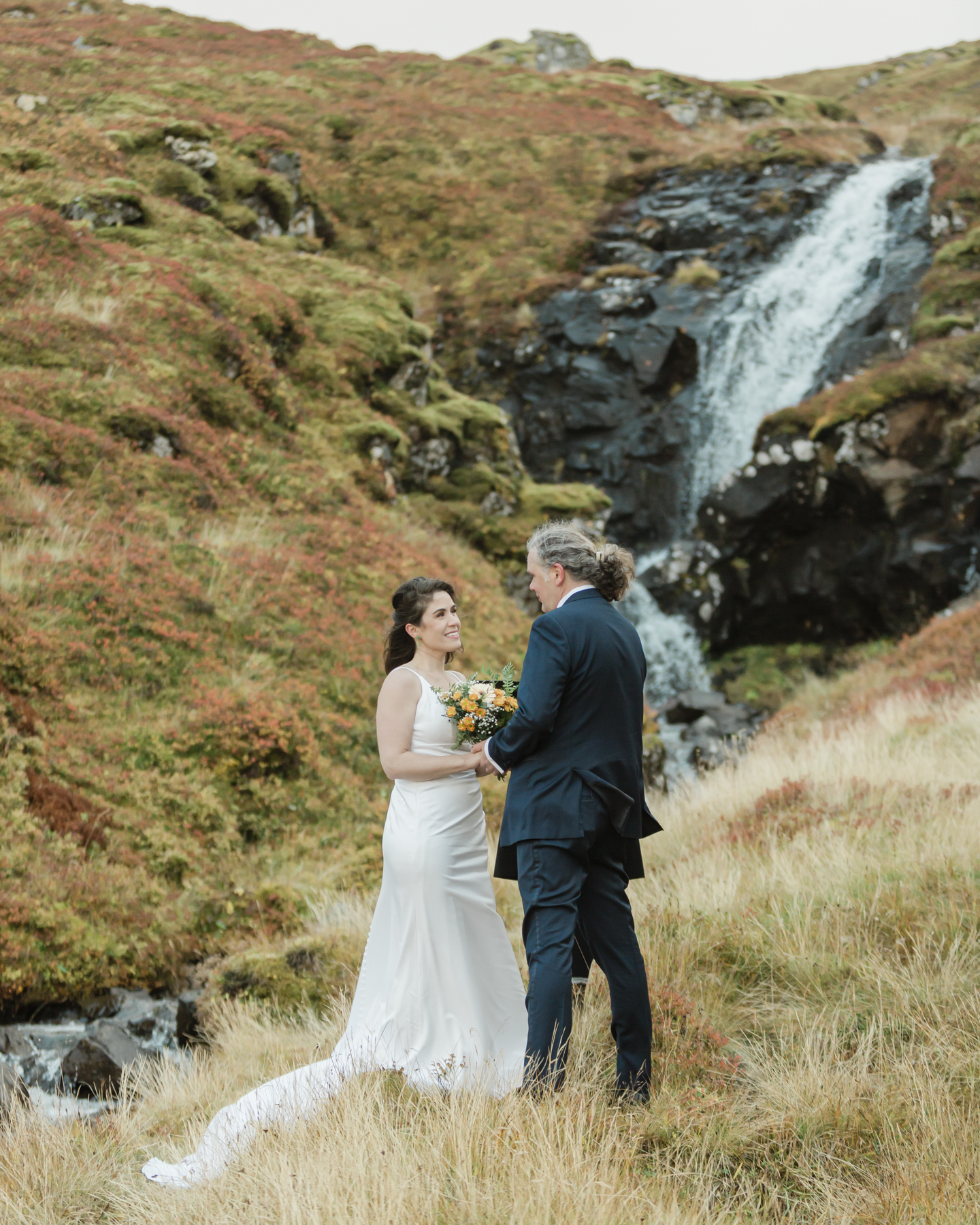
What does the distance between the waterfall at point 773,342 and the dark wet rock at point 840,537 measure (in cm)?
115

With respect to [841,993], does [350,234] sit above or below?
above

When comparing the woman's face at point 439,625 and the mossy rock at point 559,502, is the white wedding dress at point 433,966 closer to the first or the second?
the woman's face at point 439,625

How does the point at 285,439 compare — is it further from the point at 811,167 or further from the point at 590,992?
the point at 811,167

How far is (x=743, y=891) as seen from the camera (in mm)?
5859

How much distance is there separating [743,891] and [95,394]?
9668 mm

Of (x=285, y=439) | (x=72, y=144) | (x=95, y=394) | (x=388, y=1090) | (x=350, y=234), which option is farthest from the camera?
(x=350, y=234)

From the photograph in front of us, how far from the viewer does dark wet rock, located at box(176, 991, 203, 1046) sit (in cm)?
611

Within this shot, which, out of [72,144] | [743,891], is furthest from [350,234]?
[743,891]

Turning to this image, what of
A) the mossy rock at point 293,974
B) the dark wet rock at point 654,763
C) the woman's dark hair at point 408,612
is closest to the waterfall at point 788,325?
the dark wet rock at point 654,763

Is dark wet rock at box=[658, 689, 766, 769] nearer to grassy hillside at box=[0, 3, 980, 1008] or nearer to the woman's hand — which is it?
grassy hillside at box=[0, 3, 980, 1008]

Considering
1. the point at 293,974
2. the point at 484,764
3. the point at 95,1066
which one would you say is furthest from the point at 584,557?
the point at 95,1066

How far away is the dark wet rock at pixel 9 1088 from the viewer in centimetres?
497

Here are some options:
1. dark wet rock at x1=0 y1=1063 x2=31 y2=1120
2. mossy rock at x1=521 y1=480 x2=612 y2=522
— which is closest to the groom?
dark wet rock at x1=0 y1=1063 x2=31 y2=1120

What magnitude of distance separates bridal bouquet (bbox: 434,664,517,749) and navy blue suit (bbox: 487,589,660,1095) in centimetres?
33
